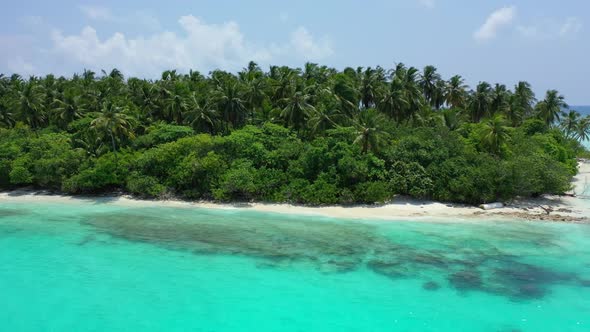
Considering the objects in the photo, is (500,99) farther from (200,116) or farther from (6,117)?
(6,117)

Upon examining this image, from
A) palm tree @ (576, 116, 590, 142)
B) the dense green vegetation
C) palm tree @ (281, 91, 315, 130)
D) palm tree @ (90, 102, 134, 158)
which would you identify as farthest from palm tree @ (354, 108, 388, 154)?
palm tree @ (576, 116, 590, 142)

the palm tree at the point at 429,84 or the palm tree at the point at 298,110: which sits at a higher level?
the palm tree at the point at 429,84

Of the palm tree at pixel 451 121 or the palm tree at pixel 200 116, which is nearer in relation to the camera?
the palm tree at pixel 200 116

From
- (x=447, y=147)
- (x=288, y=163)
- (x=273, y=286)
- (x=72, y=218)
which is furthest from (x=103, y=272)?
(x=447, y=147)

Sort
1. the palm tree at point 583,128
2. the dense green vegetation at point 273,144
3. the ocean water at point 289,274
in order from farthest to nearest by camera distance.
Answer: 1. the palm tree at point 583,128
2. the dense green vegetation at point 273,144
3. the ocean water at point 289,274

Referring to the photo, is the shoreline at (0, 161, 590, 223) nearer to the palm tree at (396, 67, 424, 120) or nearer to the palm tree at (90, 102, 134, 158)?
the palm tree at (90, 102, 134, 158)

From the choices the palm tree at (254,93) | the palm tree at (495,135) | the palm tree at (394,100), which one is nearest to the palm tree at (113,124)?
the palm tree at (254,93)

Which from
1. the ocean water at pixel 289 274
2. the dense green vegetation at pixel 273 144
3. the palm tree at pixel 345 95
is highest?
the palm tree at pixel 345 95

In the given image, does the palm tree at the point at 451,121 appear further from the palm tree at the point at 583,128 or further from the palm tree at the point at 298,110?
the palm tree at the point at 583,128
